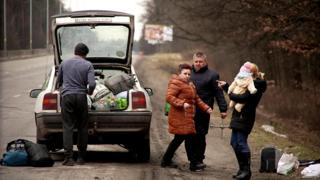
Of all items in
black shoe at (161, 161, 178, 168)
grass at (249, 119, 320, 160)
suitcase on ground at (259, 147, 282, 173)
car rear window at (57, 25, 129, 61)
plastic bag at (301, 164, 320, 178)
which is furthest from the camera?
grass at (249, 119, 320, 160)

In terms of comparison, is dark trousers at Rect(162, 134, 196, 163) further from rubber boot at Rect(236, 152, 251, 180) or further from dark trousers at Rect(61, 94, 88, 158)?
dark trousers at Rect(61, 94, 88, 158)

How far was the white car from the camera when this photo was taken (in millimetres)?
9875

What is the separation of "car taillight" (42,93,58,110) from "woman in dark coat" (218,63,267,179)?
276cm

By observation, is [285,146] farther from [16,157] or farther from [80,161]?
[16,157]

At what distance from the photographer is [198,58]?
957 cm

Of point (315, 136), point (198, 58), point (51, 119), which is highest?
point (198, 58)

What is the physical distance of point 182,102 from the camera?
9.36 m

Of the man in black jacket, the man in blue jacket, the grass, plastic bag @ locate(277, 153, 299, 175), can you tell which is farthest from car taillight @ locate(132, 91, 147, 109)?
the grass

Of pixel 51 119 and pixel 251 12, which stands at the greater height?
pixel 251 12

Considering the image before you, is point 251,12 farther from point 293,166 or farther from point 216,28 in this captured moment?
point 293,166

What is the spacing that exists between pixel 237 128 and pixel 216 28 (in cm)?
2519

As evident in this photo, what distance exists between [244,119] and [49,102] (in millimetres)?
3013

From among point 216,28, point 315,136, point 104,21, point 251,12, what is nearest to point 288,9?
point 251,12

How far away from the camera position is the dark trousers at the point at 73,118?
31.5 feet
